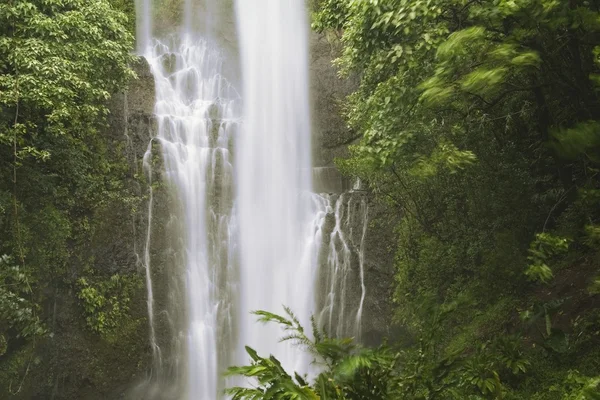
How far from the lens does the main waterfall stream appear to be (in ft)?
37.1

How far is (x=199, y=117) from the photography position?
44.5ft

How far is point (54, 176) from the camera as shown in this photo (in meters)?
10.6

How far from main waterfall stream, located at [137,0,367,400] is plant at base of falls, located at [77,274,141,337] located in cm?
50

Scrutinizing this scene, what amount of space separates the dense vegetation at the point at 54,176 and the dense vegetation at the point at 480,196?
4.71 m

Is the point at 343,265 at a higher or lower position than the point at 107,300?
higher

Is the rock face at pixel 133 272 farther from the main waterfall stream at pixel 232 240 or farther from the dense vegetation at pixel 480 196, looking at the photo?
the dense vegetation at pixel 480 196

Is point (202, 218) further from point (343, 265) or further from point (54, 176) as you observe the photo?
point (343, 265)

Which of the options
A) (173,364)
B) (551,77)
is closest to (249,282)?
(173,364)

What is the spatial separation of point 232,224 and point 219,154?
1.88m

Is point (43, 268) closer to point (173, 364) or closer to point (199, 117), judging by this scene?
point (173, 364)

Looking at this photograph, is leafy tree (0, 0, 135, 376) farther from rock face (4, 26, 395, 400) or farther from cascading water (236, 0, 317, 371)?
cascading water (236, 0, 317, 371)

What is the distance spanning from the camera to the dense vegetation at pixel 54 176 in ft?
28.7

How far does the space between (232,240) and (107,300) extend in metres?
3.08

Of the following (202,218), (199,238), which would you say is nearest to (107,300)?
(199,238)
